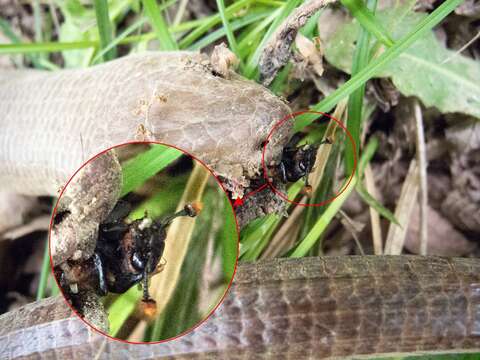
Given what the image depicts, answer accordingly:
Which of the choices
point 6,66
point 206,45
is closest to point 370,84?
point 206,45

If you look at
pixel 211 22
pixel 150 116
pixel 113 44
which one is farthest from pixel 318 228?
pixel 113 44

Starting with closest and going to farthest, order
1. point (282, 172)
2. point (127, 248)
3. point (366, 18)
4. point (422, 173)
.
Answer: point (127, 248) < point (282, 172) < point (366, 18) < point (422, 173)

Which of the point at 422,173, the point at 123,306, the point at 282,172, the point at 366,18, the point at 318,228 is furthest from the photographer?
the point at 422,173

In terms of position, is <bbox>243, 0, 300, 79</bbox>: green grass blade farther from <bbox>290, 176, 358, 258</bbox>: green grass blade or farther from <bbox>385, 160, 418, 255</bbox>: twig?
<bbox>385, 160, 418, 255</bbox>: twig

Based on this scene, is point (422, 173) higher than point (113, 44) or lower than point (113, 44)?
lower

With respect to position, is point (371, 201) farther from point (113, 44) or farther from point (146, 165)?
point (113, 44)

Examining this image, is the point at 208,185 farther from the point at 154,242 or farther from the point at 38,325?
the point at 38,325
